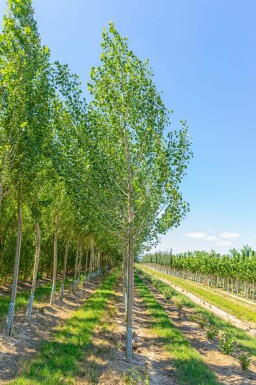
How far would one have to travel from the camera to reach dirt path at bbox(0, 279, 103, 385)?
10.9m

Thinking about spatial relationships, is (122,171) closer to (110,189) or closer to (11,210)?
(110,189)

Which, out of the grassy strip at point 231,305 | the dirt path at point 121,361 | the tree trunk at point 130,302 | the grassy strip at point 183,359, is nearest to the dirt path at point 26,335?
the dirt path at point 121,361

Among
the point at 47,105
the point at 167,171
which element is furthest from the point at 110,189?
the point at 47,105

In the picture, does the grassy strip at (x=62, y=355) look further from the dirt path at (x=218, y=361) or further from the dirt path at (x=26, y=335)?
the dirt path at (x=218, y=361)

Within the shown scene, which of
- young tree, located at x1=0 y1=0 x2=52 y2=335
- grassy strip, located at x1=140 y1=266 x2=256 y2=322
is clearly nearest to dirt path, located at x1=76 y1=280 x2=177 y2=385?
young tree, located at x1=0 y1=0 x2=52 y2=335

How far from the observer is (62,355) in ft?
39.5

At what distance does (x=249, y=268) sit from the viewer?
59.9m

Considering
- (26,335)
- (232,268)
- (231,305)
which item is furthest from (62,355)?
(232,268)

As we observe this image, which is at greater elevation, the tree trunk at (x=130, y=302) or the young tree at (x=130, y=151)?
the young tree at (x=130, y=151)

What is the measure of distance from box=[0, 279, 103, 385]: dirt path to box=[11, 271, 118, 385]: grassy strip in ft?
1.46

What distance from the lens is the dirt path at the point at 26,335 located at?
10.9m

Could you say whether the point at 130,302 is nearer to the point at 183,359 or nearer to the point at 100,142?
the point at 183,359

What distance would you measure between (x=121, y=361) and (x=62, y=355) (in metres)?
2.41

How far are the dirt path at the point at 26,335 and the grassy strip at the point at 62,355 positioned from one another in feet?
1.46
